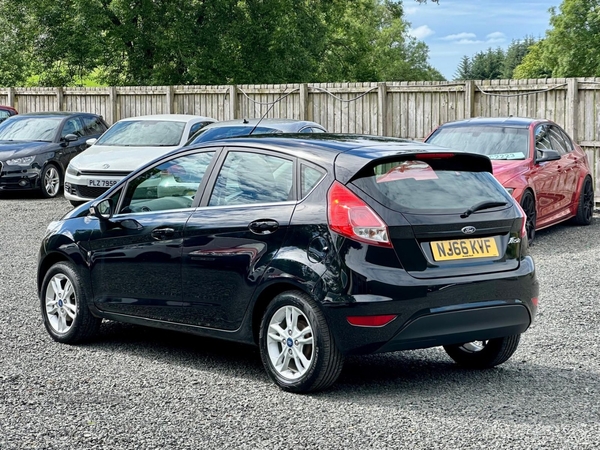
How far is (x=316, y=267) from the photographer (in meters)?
6.15

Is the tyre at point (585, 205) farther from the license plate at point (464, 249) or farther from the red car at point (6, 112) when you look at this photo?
the red car at point (6, 112)

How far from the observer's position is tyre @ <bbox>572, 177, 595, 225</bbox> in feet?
54.0

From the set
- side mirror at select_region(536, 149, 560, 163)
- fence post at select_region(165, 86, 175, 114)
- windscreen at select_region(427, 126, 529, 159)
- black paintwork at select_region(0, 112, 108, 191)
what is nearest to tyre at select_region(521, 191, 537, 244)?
side mirror at select_region(536, 149, 560, 163)

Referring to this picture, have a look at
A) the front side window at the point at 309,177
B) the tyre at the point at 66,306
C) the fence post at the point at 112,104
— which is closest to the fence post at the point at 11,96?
the fence post at the point at 112,104

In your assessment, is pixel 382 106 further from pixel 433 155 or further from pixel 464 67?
pixel 464 67

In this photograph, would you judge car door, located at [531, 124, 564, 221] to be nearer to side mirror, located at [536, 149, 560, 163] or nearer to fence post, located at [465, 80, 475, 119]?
side mirror, located at [536, 149, 560, 163]

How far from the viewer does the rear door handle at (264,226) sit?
255 inches

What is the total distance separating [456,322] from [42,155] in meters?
16.4

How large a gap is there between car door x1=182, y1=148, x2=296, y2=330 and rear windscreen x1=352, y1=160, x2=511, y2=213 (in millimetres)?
547

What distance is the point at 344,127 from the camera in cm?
2312

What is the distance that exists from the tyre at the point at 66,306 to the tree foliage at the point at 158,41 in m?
29.1

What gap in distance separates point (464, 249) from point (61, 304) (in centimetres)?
331

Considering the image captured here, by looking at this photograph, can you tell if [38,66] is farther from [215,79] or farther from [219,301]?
[219,301]

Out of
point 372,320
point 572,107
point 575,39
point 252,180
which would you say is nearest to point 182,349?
point 252,180
